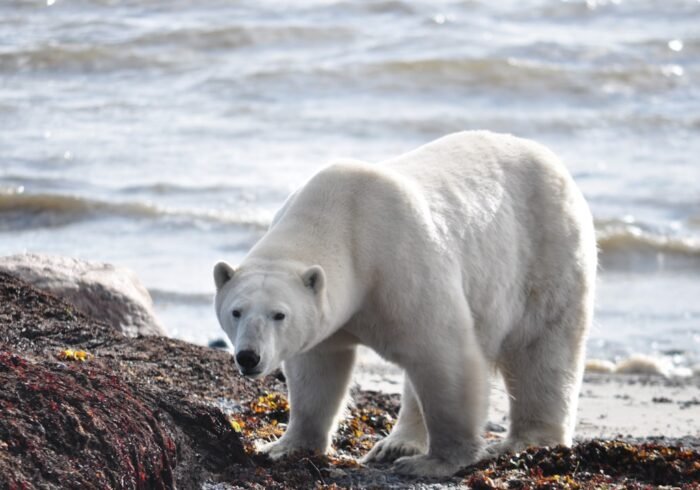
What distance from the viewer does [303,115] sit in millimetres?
20328

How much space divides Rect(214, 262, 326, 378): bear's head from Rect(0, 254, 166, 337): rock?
312 centimetres

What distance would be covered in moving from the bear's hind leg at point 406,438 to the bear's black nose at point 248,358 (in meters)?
1.24

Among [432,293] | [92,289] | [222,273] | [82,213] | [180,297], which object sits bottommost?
[82,213]

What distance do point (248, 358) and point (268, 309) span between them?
0.23 metres

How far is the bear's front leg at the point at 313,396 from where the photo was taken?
6176 millimetres

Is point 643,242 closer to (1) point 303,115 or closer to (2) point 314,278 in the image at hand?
(1) point 303,115

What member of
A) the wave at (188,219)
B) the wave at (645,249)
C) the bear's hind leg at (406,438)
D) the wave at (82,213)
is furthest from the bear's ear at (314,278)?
the wave at (82,213)

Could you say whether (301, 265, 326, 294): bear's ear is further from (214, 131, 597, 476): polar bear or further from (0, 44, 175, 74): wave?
(0, 44, 175, 74): wave

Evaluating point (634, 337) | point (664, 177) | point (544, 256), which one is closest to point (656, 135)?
point (664, 177)

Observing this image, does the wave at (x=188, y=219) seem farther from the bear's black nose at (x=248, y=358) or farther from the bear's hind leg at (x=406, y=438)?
the bear's black nose at (x=248, y=358)

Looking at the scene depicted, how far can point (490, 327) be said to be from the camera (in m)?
6.34

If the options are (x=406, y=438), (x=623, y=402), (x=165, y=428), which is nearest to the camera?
(x=165, y=428)

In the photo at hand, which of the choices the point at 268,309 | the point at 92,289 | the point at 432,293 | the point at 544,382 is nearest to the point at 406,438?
the point at 544,382

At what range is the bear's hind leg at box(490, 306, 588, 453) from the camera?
6633 millimetres
